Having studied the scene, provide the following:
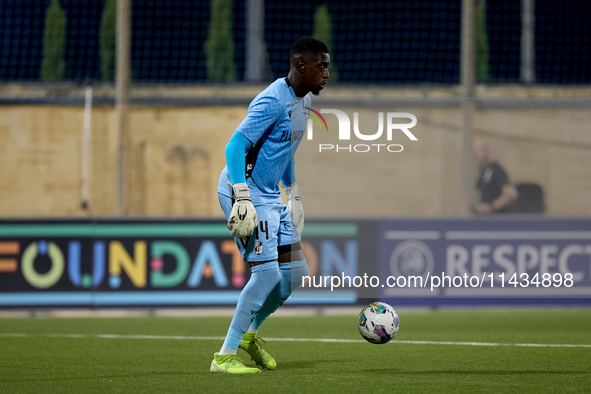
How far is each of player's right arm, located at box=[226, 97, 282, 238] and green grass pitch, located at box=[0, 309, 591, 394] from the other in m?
0.89

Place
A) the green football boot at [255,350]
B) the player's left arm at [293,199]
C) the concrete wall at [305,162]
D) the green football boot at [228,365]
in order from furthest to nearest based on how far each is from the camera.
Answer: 1. the concrete wall at [305,162]
2. the player's left arm at [293,199]
3. the green football boot at [255,350]
4. the green football boot at [228,365]

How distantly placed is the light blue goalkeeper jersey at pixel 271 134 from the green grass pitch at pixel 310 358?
3.87 ft

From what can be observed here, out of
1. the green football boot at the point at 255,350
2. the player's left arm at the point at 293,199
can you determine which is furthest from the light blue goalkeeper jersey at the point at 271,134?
the green football boot at the point at 255,350

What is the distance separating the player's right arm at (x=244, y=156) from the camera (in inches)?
209

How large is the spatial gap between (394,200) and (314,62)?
8.46 metres

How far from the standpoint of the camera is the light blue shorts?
5492 mm

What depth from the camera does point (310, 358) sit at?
21.0 feet

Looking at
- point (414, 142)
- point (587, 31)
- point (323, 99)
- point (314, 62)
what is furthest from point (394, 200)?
point (314, 62)

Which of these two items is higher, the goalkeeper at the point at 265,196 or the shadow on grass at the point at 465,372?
the goalkeeper at the point at 265,196

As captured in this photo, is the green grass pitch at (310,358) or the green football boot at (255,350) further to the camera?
the green football boot at (255,350)

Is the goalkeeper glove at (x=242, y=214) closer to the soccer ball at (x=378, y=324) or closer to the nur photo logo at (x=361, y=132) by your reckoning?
the soccer ball at (x=378, y=324)

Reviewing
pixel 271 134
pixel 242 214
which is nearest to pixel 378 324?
pixel 242 214

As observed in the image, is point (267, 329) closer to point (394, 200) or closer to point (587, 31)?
point (394, 200)

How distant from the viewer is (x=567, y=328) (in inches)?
338
